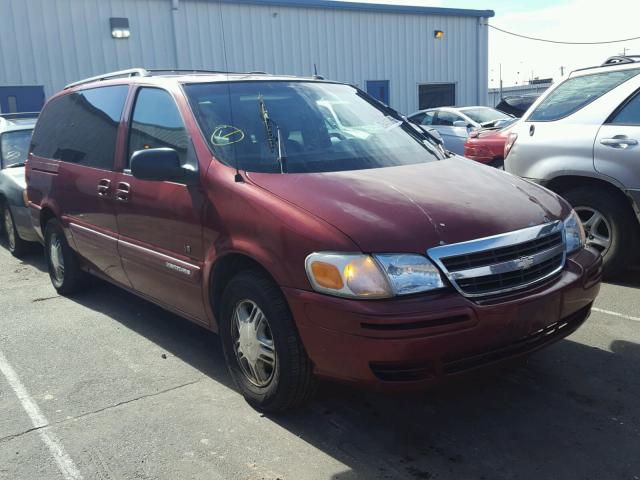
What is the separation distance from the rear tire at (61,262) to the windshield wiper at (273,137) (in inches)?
100

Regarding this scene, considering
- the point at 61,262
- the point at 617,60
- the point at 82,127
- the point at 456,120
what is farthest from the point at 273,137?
the point at 456,120

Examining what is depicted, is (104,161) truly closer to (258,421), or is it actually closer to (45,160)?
(45,160)

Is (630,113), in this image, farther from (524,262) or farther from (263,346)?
(263,346)

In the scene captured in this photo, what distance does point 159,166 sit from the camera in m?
3.52

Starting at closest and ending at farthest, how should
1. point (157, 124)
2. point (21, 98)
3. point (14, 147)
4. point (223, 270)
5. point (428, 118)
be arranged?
point (223, 270)
point (157, 124)
point (14, 147)
point (428, 118)
point (21, 98)

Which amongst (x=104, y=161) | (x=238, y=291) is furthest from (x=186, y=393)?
(x=104, y=161)

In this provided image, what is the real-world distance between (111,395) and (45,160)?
9.33 ft

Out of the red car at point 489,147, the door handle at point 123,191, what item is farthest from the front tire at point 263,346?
the red car at point 489,147

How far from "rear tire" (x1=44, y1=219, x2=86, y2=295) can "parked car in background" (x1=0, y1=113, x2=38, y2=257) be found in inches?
43.7

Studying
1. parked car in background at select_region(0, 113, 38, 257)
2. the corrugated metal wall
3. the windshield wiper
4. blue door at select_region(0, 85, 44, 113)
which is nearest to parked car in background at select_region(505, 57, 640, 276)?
the windshield wiper

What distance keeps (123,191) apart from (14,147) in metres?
4.47

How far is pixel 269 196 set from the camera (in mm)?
3113

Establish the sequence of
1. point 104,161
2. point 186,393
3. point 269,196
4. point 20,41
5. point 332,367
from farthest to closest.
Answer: point 20,41 < point 104,161 < point 186,393 < point 269,196 < point 332,367

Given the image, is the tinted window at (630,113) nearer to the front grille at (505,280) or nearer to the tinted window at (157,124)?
the front grille at (505,280)
